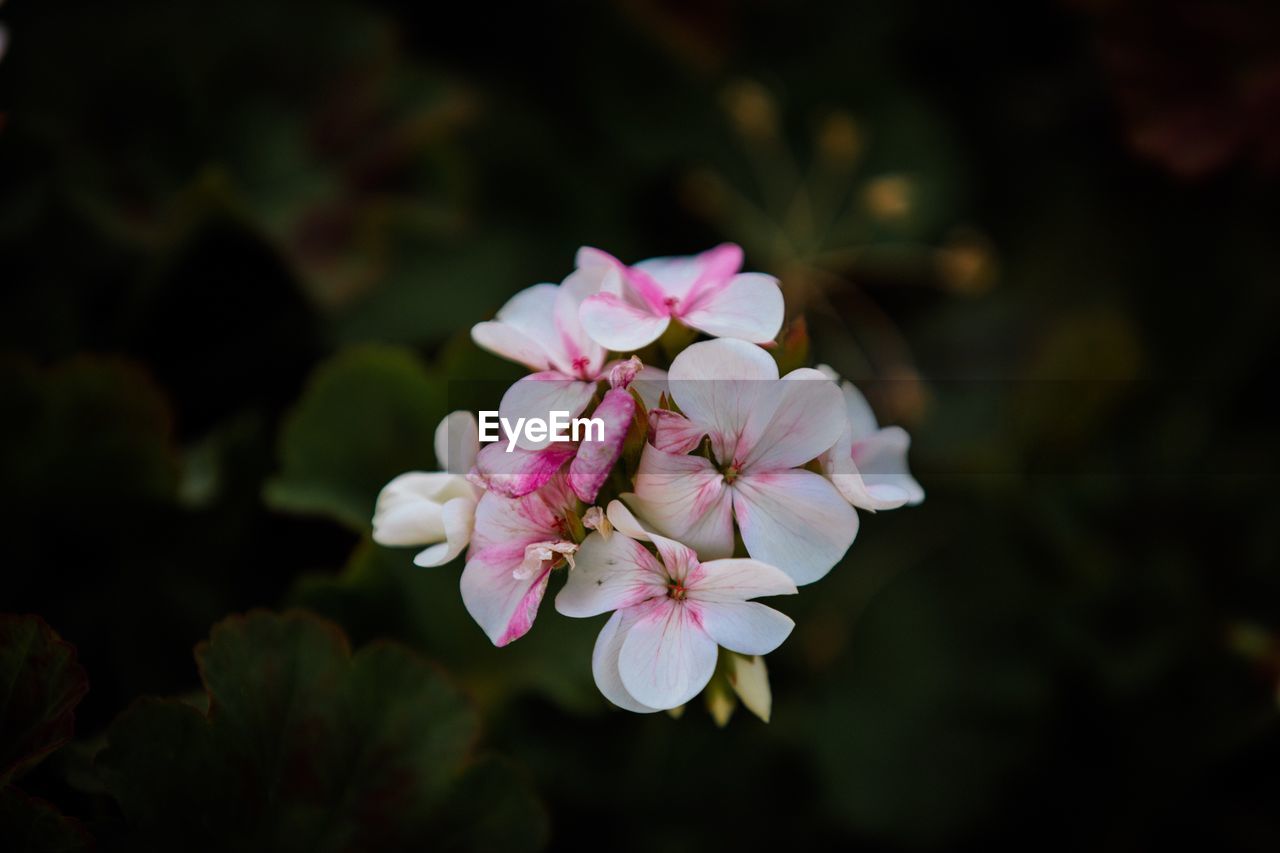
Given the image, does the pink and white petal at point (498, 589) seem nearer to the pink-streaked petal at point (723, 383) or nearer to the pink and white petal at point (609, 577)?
the pink and white petal at point (609, 577)

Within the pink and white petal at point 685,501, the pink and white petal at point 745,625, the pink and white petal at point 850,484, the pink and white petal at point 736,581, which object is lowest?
the pink and white petal at point 745,625

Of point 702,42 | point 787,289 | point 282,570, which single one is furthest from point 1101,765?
point 702,42

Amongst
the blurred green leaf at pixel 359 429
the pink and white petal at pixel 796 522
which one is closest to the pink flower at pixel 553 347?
the pink and white petal at pixel 796 522

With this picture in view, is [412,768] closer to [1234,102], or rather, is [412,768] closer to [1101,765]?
[1101,765]

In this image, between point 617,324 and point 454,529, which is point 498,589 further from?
point 617,324

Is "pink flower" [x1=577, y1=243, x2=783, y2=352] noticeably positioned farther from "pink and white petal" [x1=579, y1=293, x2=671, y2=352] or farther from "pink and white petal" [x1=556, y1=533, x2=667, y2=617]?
"pink and white petal" [x1=556, y1=533, x2=667, y2=617]

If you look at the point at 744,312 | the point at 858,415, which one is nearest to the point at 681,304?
the point at 744,312
